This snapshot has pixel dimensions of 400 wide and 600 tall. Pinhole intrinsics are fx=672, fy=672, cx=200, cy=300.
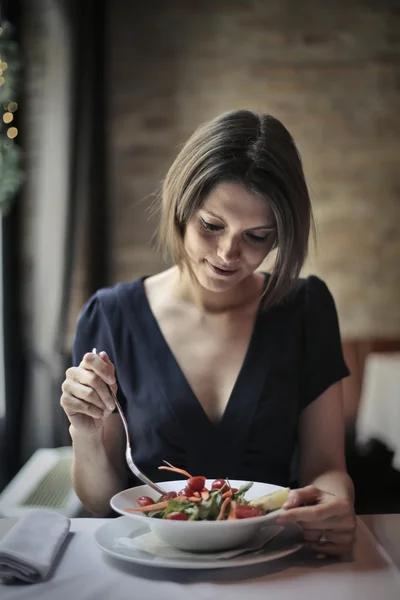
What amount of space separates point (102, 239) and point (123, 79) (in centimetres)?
33

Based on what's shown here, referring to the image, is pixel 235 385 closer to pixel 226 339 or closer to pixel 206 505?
pixel 226 339

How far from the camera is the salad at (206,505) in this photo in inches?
16.5

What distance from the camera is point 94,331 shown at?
74cm

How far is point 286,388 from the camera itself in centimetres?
72

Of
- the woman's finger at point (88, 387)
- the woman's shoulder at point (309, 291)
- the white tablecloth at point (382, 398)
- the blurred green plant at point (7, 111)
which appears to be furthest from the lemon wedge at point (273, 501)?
the white tablecloth at point (382, 398)

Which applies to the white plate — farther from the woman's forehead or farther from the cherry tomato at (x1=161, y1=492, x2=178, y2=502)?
the woman's forehead

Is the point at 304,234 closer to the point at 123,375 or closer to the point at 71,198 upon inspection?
the point at 123,375

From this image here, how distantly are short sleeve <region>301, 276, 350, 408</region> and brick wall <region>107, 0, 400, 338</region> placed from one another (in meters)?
0.33

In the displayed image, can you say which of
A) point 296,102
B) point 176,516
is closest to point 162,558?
point 176,516

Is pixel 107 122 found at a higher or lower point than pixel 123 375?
higher

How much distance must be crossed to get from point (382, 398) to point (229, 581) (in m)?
1.14

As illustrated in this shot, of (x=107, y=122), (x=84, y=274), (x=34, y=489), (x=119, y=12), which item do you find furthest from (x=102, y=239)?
(x=34, y=489)

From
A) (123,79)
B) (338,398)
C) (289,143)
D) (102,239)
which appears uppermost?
(123,79)

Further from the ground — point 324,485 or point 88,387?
point 88,387
